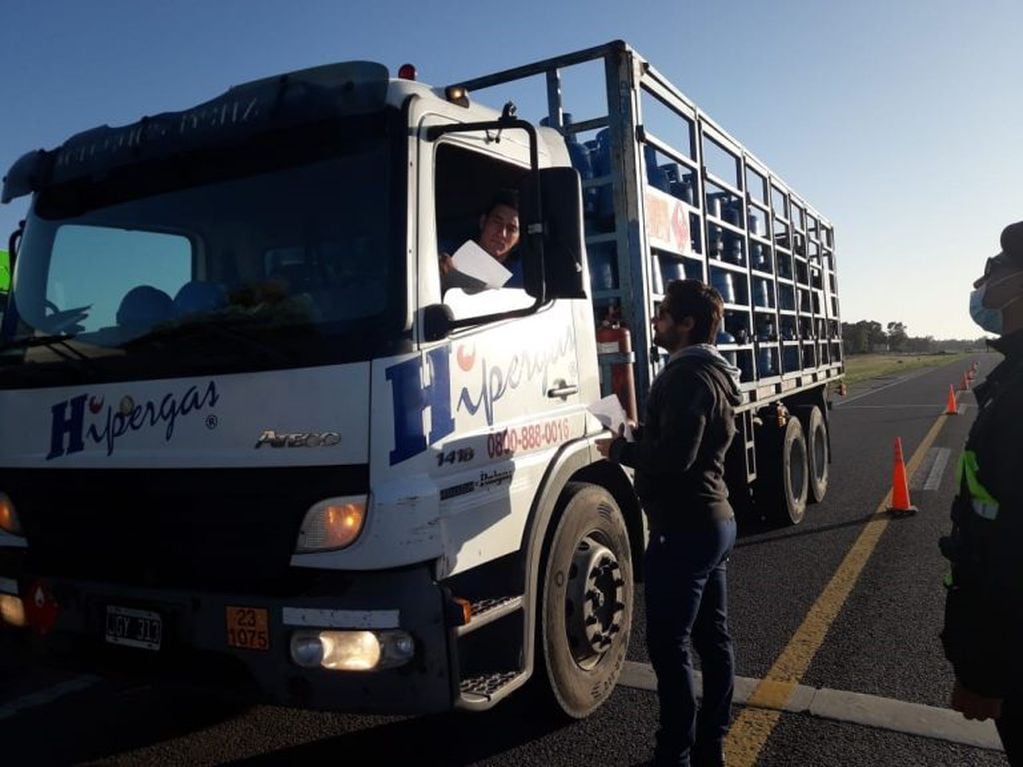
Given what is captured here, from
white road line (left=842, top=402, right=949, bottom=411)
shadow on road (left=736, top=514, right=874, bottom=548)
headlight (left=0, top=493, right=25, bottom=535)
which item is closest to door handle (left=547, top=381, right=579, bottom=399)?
headlight (left=0, top=493, right=25, bottom=535)

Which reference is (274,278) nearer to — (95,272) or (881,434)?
(95,272)

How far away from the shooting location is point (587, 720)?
3.46 meters

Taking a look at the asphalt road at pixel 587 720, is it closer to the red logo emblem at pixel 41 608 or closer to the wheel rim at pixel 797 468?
the red logo emblem at pixel 41 608

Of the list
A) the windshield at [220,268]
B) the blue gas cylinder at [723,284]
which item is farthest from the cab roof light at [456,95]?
the blue gas cylinder at [723,284]

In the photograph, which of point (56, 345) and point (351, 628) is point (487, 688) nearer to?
point (351, 628)

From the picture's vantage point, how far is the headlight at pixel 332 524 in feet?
8.05

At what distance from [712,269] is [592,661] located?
3047 millimetres

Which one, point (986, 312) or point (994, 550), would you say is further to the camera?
point (986, 312)

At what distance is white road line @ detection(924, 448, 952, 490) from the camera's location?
9042 millimetres

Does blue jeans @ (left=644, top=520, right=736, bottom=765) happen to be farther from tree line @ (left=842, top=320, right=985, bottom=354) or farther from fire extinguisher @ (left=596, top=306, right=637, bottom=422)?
tree line @ (left=842, top=320, right=985, bottom=354)

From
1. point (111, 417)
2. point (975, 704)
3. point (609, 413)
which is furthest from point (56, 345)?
point (975, 704)

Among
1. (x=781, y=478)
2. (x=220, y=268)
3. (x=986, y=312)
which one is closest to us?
(x=986, y=312)

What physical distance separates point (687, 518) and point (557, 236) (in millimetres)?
1108

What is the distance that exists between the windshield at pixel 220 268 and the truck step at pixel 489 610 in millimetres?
937
